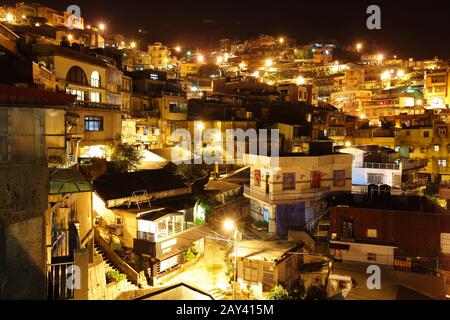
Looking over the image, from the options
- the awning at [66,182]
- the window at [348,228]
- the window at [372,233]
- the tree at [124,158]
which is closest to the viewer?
the awning at [66,182]

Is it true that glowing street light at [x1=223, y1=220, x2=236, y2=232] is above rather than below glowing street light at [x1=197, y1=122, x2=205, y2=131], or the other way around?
below

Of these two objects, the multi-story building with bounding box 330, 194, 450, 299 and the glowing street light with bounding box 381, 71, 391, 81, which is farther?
the glowing street light with bounding box 381, 71, 391, 81

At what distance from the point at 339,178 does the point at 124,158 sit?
17.1 m

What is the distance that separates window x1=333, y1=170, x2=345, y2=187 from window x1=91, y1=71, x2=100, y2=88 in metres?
21.0

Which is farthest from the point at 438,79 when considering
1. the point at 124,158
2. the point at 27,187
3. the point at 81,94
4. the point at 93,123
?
the point at 27,187

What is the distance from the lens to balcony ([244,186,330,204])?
25000mm

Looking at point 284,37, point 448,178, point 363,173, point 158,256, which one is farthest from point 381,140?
point 284,37

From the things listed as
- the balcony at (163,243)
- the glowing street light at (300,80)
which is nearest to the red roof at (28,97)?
the balcony at (163,243)

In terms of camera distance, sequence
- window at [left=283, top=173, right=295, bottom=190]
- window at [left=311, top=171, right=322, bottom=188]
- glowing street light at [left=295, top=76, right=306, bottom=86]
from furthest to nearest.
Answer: glowing street light at [left=295, top=76, right=306, bottom=86] → window at [left=311, top=171, right=322, bottom=188] → window at [left=283, top=173, right=295, bottom=190]

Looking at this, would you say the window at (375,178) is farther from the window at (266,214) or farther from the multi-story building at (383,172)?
the window at (266,214)

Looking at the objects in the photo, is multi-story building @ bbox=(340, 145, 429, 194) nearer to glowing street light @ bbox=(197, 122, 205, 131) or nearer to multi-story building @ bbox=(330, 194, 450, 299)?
multi-story building @ bbox=(330, 194, 450, 299)

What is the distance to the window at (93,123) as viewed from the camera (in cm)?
2708

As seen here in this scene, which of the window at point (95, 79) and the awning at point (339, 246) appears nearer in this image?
the awning at point (339, 246)

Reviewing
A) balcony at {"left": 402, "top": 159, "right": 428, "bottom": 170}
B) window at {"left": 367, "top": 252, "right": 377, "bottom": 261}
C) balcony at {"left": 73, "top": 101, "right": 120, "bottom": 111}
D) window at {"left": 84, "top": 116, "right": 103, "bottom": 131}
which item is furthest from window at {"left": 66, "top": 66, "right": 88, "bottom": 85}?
balcony at {"left": 402, "top": 159, "right": 428, "bottom": 170}
